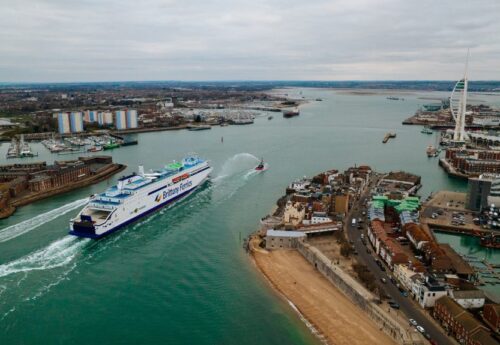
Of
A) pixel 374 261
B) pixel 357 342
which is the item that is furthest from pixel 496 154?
pixel 357 342

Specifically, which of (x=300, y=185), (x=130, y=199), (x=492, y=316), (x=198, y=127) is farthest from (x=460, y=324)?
(x=198, y=127)

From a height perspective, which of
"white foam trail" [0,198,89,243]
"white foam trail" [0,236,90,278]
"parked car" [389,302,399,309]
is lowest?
"white foam trail" [0,236,90,278]

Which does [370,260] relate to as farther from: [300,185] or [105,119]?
[105,119]

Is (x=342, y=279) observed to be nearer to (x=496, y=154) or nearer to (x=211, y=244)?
(x=211, y=244)

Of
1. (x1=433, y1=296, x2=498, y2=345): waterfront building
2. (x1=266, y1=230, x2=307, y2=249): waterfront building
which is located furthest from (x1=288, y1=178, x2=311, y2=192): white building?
(x1=433, y1=296, x2=498, y2=345): waterfront building

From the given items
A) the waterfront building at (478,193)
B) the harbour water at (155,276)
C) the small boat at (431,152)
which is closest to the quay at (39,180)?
the harbour water at (155,276)

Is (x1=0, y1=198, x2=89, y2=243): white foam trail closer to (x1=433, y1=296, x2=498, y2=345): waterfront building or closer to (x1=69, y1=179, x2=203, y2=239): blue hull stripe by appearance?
(x1=69, y1=179, x2=203, y2=239): blue hull stripe

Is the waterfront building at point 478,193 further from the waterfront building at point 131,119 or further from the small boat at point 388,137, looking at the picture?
the waterfront building at point 131,119
